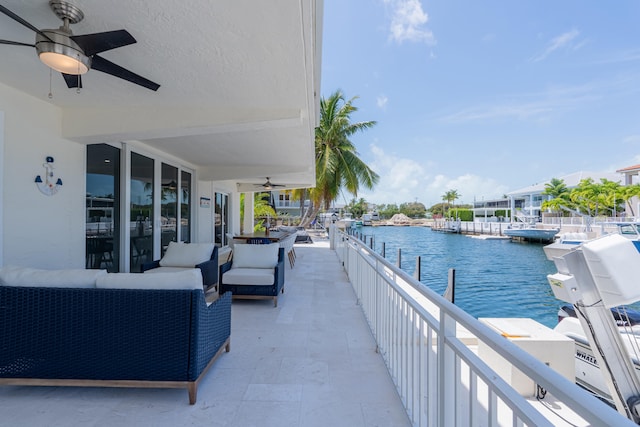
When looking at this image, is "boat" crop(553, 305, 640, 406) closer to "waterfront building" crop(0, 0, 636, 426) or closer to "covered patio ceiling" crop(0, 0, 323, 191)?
"waterfront building" crop(0, 0, 636, 426)

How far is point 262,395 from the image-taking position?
2.16 metres

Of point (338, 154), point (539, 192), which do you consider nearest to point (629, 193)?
point (539, 192)

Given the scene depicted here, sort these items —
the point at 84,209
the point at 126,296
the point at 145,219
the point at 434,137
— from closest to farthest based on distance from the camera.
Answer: the point at 126,296, the point at 84,209, the point at 145,219, the point at 434,137

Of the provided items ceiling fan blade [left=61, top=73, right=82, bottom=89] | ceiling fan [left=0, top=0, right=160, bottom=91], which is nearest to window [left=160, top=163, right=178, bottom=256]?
ceiling fan blade [left=61, top=73, right=82, bottom=89]

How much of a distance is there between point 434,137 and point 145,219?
3457cm

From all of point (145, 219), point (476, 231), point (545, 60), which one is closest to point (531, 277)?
point (145, 219)

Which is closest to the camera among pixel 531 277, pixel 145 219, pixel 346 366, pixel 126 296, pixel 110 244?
pixel 126 296

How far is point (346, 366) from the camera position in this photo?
2.56 meters

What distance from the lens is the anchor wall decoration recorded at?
349 centimetres

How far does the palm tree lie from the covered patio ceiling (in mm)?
9190

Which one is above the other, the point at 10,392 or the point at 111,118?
the point at 111,118

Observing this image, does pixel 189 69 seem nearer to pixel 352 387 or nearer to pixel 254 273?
pixel 254 273

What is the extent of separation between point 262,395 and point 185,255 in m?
3.25

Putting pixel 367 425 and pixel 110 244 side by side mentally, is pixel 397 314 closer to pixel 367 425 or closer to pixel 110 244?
pixel 367 425
